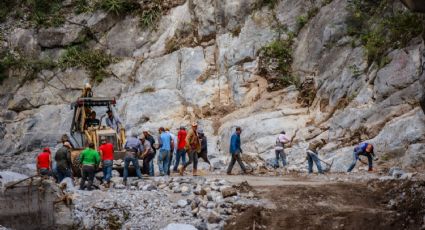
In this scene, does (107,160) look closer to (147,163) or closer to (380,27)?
(147,163)

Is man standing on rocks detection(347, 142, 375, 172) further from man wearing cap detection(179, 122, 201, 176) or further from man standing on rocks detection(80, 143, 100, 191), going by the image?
man standing on rocks detection(80, 143, 100, 191)

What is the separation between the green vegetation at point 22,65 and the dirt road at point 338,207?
62.4ft

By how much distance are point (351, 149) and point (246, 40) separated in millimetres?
9717

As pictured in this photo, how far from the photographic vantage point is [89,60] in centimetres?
3136

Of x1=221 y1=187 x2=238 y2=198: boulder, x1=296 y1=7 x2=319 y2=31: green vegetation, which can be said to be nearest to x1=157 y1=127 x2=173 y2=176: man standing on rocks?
x1=221 y1=187 x2=238 y2=198: boulder

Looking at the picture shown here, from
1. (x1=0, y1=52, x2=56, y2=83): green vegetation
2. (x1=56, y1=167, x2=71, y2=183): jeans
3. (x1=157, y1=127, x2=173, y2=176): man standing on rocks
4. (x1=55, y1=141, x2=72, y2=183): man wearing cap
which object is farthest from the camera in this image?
(x1=0, y1=52, x2=56, y2=83): green vegetation

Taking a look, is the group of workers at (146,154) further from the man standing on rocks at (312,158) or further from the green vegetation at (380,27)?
the green vegetation at (380,27)

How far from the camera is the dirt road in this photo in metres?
12.4

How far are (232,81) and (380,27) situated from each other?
6969 millimetres

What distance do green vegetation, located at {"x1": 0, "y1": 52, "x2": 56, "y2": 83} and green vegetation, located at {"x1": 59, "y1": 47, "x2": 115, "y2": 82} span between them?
840 millimetres

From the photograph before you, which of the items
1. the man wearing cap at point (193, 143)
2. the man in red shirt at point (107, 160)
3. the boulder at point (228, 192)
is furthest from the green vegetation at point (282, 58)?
the boulder at point (228, 192)

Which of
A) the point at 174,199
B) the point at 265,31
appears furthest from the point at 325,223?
the point at 265,31

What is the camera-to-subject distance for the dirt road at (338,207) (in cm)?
1239

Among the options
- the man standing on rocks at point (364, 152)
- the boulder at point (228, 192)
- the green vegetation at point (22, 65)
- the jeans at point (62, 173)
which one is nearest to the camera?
the boulder at point (228, 192)
